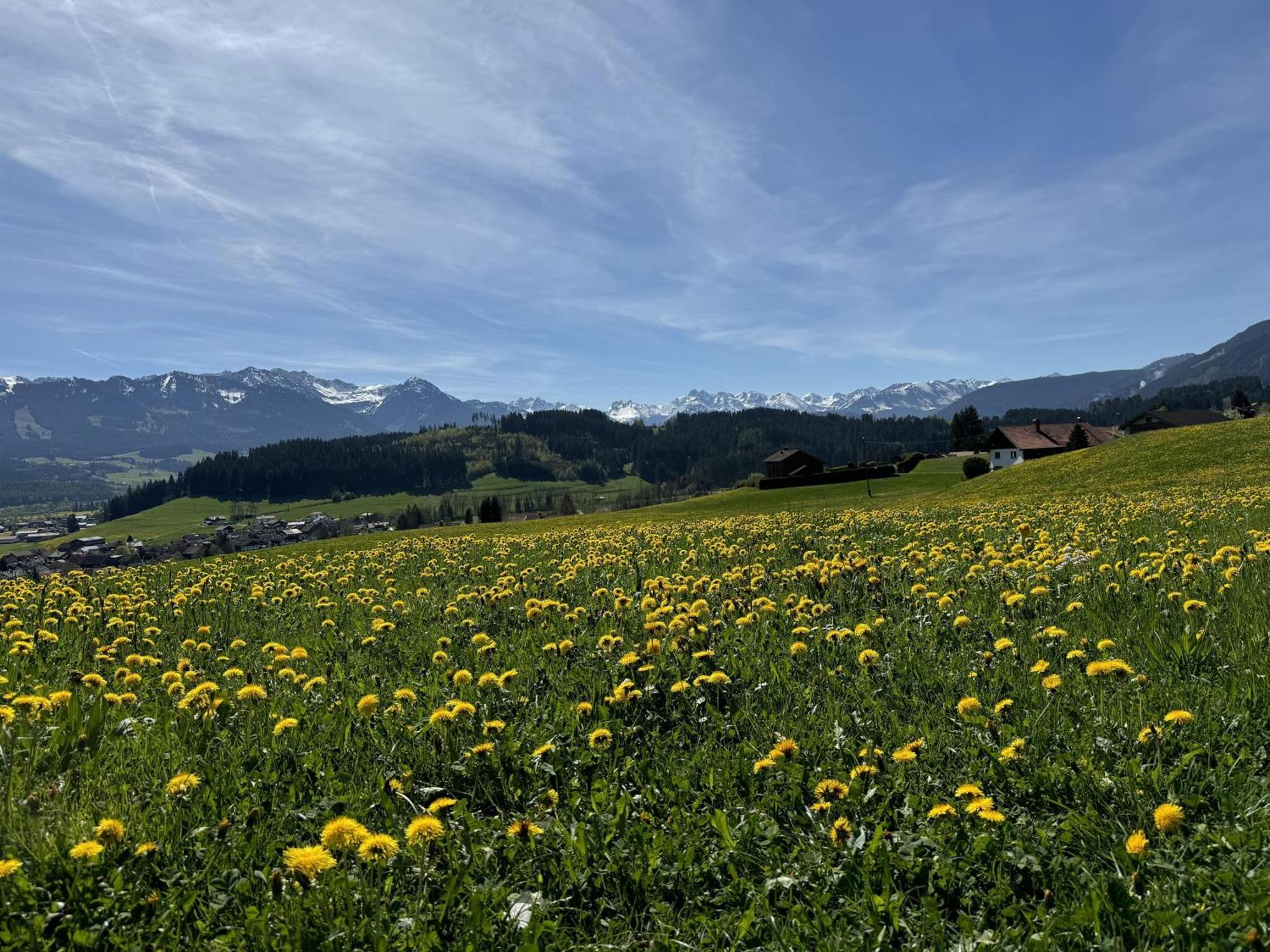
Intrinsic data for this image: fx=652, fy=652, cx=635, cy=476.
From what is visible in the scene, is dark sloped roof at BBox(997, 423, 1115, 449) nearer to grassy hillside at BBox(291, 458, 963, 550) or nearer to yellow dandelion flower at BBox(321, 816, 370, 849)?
grassy hillside at BBox(291, 458, 963, 550)

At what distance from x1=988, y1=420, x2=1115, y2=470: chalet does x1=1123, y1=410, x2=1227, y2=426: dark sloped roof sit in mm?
32554

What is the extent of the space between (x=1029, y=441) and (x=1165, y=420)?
163 ft

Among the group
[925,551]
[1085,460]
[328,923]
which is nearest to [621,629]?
[328,923]

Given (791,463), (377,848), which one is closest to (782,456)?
(791,463)

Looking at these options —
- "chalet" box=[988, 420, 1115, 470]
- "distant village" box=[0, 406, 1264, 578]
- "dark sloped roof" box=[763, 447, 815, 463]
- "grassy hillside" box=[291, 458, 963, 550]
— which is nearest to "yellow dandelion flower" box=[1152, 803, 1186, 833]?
"distant village" box=[0, 406, 1264, 578]

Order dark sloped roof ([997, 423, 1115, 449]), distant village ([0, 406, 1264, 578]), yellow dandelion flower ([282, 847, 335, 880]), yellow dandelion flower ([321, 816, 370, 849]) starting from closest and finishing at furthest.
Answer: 1. yellow dandelion flower ([282, 847, 335, 880])
2. yellow dandelion flower ([321, 816, 370, 849])
3. distant village ([0, 406, 1264, 578])
4. dark sloped roof ([997, 423, 1115, 449])

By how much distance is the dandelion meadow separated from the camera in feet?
9.25

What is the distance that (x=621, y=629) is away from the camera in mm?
7223

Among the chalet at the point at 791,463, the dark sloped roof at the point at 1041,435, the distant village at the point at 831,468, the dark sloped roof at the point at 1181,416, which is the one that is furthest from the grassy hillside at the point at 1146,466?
the dark sloped roof at the point at 1181,416

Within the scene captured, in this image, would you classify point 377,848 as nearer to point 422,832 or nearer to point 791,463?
point 422,832

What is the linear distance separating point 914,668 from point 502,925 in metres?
3.97

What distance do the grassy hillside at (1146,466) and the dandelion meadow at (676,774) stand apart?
28.1 meters

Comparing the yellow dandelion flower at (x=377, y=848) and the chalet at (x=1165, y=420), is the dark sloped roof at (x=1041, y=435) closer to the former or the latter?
the chalet at (x=1165, y=420)

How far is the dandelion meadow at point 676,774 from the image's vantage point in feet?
9.25
